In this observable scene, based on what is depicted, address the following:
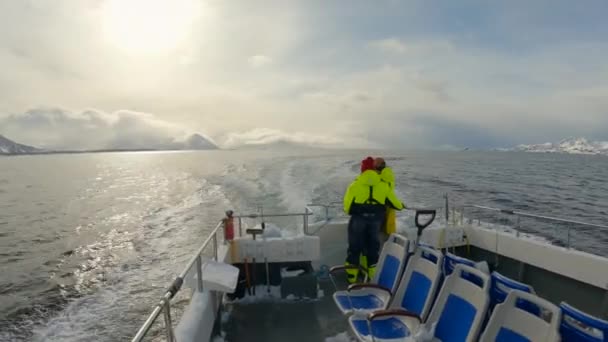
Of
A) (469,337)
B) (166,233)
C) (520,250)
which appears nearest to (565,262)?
(520,250)

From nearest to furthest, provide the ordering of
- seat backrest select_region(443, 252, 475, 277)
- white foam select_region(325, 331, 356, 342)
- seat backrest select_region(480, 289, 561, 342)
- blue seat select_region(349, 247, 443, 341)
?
seat backrest select_region(480, 289, 561, 342) < blue seat select_region(349, 247, 443, 341) < seat backrest select_region(443, 252, 475, 277) < white foam select_region(325, 331, 356, 342)

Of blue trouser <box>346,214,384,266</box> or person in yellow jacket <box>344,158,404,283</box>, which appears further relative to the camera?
blue trouser <box>346,214,384,266</box>

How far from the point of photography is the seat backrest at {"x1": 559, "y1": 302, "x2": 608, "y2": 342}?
88.0 inches

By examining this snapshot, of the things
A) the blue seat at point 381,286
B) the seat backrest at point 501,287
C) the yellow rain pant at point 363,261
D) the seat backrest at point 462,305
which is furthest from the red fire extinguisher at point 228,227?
the seat backrest at point 501,287

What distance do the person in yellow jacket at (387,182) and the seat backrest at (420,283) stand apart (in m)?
1.67

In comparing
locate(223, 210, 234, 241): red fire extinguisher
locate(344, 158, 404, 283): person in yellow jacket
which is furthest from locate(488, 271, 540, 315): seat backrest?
locate(223, 210, 234, 241): red fire extinguisher

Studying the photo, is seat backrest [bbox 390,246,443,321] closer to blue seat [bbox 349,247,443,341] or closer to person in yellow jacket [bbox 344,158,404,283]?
blue seat [bbox 349,247,443,341]

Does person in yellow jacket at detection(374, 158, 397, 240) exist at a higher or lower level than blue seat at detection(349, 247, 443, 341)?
higher

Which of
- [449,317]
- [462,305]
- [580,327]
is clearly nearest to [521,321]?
[580,327]

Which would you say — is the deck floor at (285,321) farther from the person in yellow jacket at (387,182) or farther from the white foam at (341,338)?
the person in yellow jacket at (387,182)

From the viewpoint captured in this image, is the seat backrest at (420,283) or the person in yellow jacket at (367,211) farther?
the person in yellow jacket at (367,211)

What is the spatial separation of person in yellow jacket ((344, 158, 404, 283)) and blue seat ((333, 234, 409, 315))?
0.86 m

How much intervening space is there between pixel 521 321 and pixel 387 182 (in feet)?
10.1

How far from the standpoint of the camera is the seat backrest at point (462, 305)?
2.95m
